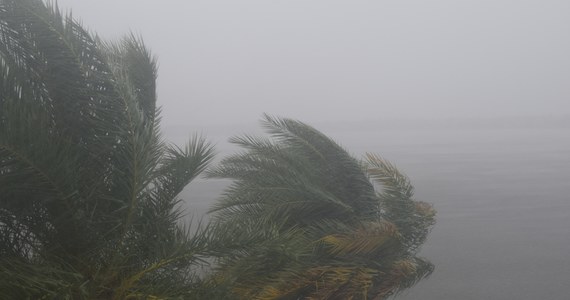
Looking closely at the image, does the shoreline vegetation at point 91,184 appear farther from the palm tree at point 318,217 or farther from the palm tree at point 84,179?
the palm tree at point 318,217

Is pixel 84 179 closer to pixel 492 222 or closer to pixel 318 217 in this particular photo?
pixel 318 217

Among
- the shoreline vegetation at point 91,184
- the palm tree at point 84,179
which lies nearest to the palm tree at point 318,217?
the shoreline vegetation at point 91,184

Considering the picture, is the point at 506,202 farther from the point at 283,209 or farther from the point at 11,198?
the point at 11,198

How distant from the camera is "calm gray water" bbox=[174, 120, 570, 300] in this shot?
1666 cm

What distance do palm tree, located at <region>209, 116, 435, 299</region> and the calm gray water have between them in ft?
4.11

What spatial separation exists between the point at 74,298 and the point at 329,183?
170 inches

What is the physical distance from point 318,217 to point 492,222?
781 inches

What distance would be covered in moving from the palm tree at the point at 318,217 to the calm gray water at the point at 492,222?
125 centimetres

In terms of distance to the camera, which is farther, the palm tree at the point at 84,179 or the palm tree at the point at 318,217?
the palm tree at the point at 318,217

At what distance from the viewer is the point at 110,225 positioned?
413cm

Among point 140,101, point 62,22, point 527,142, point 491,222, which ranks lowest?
point 491,222

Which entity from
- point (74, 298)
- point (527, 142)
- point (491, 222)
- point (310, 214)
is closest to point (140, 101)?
point (74, 298)

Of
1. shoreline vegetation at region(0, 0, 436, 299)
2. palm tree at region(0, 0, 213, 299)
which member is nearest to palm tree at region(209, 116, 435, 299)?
shoreline vegetation at region(0, 0, 436, 299)

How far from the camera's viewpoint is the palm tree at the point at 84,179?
3828 mm
